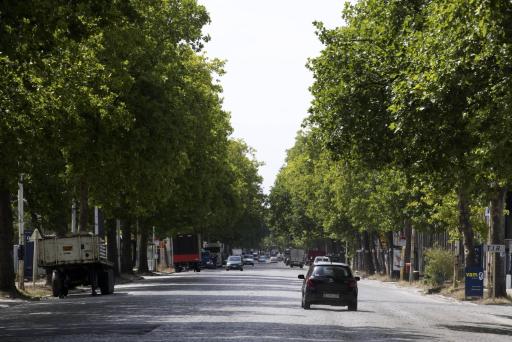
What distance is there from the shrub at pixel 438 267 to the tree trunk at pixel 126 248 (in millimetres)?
20104

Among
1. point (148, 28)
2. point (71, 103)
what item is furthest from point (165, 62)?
point (71, 103)

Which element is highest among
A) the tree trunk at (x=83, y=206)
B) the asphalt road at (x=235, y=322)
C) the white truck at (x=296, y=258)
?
the tree trunk at (x=83, y=206)

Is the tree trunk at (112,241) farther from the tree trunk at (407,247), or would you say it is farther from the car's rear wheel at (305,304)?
the car's rear wheel at (305,304)

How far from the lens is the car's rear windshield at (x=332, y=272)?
3422 cm

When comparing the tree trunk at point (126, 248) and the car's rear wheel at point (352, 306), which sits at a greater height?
the tree trunk at point (126, 248)

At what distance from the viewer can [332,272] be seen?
113ft

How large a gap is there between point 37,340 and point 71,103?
17.3 m

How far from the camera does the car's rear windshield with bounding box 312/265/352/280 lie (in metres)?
34.2

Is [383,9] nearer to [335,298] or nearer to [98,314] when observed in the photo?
[335,298]

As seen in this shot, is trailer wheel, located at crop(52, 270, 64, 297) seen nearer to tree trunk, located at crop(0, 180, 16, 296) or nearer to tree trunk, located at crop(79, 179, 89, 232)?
tree trunk, located at crop(0, 180, 16, 296)

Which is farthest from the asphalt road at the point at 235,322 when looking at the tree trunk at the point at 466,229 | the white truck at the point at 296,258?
the white truck at the point at 296,258

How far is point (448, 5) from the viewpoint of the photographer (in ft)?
71.7

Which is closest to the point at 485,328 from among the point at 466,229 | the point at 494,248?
the point at 494,248

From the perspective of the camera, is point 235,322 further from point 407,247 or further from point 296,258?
point 296,258
